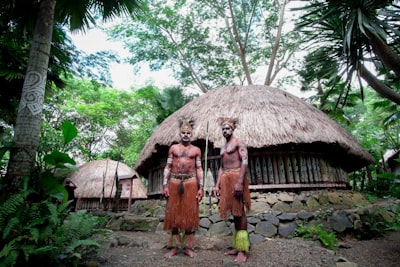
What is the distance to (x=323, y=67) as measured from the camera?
591cm

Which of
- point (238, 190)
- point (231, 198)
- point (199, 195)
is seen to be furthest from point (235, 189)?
point (199, 195)

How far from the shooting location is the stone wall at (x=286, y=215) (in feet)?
16.2

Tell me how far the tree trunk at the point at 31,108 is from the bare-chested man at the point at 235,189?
249cm

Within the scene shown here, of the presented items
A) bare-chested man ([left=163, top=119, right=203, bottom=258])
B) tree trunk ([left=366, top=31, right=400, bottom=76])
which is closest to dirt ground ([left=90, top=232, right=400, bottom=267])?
bare-chested man ([left=163, top=119, right=203, bottom=258])

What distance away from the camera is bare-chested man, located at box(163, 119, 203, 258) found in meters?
3.63

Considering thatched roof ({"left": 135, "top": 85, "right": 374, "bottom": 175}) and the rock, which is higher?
thatched roof ({"left": 135, "top": 85, "right": 374, "bottom": 175})

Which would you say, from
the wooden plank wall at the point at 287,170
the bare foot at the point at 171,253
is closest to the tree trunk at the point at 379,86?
the wooden plank wall at the point at 287,170

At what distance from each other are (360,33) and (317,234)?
13.1ft

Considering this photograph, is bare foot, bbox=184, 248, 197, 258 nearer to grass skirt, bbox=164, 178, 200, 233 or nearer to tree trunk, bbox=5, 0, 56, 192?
grass skirt, bbox=164, 178, 200, 233

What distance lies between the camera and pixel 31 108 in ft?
10.4

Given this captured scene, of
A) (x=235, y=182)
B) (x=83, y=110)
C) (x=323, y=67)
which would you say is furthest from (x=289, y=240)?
(x=83, y=110)

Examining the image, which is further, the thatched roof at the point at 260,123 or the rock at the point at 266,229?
the thatched roof at the point at 260,123

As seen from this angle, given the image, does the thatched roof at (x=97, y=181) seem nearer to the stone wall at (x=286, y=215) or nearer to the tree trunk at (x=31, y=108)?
the stone wall at (x=286, y=215)

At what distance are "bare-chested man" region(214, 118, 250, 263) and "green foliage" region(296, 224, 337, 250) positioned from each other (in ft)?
5.46
